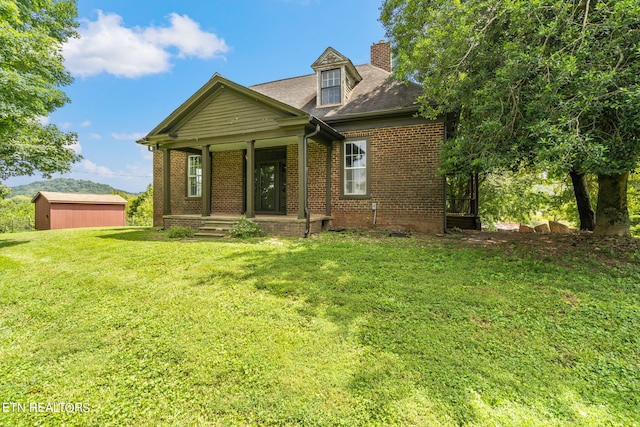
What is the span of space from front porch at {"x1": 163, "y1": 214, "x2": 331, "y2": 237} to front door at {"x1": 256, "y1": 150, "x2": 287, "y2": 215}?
230 cm

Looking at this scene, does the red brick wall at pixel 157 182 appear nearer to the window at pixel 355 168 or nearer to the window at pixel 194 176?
the window at pixel 194 176

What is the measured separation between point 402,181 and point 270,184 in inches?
199

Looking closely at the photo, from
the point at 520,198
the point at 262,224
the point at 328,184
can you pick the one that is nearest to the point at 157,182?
the point at 262,224

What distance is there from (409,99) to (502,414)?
350 inches

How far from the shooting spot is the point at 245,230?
25.9 feet

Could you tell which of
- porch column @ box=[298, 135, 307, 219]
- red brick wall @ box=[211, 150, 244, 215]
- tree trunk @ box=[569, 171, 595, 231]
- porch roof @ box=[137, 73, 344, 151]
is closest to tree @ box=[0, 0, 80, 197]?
porch roof @ box=[137, 73, 344, 151]

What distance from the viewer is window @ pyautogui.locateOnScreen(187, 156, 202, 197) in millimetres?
11969

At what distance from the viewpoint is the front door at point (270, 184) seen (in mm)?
10930

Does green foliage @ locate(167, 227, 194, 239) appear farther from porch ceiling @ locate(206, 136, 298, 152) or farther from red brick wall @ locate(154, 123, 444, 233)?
red brick wall @ locate(154, 123, 444, 233)

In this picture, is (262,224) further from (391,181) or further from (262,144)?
(391,181)

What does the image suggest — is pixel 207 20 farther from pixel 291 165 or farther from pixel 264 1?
pixel 291 165

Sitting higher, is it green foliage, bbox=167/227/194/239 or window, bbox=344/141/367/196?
window, bbox=344/141/367/196

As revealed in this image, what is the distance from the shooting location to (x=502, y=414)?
1948mm

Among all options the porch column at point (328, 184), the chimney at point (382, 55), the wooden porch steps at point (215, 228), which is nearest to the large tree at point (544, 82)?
the porch column at point (328, 184)
